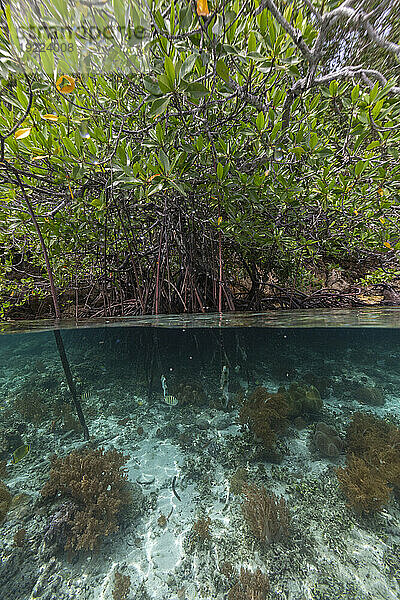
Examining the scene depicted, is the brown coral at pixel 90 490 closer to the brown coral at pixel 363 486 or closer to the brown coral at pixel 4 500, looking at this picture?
the brown coral at pixel 4 500

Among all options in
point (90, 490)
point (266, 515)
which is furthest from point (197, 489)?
point (90, 490)

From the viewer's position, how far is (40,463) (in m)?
2.64

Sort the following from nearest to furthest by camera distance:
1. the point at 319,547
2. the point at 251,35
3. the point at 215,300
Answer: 1. the point at 251,35
2. the point at 319,547
3. the point at 215,300

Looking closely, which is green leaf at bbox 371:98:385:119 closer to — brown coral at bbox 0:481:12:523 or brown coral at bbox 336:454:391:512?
brown coral at bbox 336:454:391:512

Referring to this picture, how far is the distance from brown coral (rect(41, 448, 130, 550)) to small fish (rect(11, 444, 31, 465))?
0.43 metres

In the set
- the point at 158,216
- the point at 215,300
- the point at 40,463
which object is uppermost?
the point at 158,216

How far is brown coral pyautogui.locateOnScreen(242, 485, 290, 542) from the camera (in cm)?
201

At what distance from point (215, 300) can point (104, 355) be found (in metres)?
3.24

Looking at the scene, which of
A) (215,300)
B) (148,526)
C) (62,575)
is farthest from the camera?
(215,300)

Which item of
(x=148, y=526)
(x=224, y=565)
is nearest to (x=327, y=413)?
(x=224, y=565)

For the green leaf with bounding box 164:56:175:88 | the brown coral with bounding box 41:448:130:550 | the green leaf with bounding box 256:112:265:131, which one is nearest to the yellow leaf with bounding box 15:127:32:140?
the green leaf with bounding box 164:56:175:88

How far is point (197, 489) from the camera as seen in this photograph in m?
2.42

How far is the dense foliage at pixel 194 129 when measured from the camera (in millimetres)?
1616

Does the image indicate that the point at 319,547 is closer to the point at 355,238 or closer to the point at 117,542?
the point at 117,542
